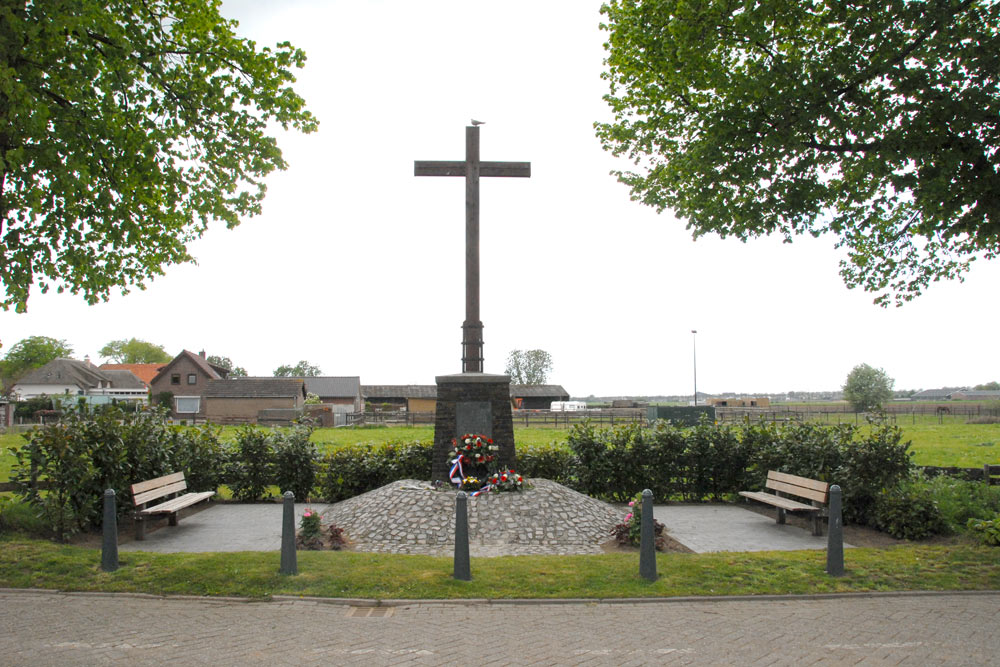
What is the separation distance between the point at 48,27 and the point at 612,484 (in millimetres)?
10811

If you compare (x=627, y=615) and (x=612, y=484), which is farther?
(x=612, y=484)

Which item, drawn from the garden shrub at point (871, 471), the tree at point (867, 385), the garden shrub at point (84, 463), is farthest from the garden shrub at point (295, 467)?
the tree at point (867, 385)

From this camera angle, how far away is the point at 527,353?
336ft

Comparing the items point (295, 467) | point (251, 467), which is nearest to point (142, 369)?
point (251, 467)

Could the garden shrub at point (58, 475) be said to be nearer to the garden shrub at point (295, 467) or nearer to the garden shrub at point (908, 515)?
the garden shrub at point (295, 467)

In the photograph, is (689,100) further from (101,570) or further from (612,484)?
(101,570)

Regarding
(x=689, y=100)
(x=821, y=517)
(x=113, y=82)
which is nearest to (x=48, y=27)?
(x=113, y=82)

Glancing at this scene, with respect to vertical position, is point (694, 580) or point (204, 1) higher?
point (204, 1)

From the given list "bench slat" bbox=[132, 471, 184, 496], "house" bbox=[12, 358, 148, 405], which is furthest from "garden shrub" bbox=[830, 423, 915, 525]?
"house" bbox=[12, 358, 148, 405]

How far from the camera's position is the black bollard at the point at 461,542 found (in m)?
6.36

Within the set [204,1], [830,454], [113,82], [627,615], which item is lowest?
[627,615]

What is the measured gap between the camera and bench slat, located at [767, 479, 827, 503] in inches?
371

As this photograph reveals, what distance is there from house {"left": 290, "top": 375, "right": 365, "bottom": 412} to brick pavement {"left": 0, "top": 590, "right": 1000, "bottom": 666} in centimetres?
6059

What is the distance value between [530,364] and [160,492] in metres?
92.1
